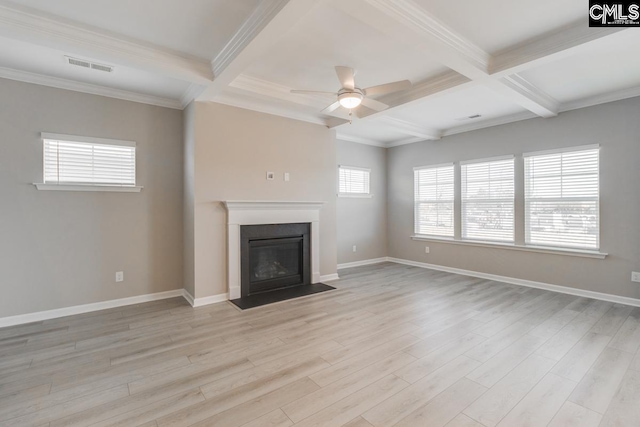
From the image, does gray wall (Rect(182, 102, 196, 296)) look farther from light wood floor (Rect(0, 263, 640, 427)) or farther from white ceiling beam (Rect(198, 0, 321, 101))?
white ceiling beam (Rect(198, 0, 321, 101))

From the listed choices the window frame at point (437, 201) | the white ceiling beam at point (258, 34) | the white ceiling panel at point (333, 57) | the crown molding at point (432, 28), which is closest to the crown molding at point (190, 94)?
the white ceiling beam at point (258, 34)

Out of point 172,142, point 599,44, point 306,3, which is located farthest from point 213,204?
point 599,44

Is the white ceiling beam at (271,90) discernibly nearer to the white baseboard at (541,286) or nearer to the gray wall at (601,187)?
the gray wall at (601,187)

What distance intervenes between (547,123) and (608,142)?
818 millimetres

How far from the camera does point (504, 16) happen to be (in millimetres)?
2428

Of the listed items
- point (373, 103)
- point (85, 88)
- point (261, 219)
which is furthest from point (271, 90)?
point (85, 88)

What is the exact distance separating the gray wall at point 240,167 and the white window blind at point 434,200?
2496 mm

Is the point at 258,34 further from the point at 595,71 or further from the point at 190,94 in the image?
the point at 595,71

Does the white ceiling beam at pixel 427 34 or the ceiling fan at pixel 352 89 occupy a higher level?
the white ceiling beam at pixel 427 34

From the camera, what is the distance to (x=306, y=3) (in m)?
2.02

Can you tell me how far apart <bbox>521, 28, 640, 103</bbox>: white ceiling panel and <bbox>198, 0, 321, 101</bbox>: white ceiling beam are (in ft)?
8.54

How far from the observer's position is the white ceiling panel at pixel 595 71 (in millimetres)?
2818

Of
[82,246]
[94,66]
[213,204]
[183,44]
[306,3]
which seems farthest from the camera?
[213,204]

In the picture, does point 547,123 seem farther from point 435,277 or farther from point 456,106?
point 435,277
